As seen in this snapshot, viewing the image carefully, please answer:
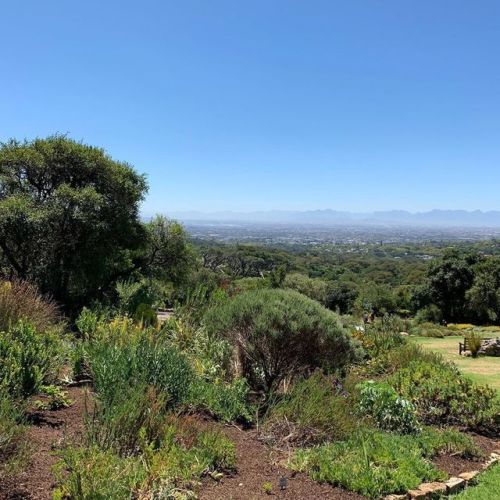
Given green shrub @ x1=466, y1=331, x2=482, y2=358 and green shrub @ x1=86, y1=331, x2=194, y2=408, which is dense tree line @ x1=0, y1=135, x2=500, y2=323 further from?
green shrub @ x1=86, y1=331, x2=194, y2=408

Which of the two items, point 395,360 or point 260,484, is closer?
point 260,484

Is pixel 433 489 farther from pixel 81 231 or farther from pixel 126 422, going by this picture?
pixel 81 231

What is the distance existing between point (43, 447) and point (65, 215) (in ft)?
41.3

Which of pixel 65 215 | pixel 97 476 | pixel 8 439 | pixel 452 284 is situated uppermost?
pixel 65 215

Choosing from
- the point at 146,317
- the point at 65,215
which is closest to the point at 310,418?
the point at 146,317

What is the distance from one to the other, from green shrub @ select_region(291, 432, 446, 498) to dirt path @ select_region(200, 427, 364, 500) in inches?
4.5

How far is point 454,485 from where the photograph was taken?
4531mm

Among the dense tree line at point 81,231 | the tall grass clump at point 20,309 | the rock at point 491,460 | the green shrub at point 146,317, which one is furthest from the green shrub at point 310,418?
the dense tree line at point 81,231

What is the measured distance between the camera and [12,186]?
1622 cm

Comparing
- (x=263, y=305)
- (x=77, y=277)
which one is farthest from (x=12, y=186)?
(x=263, y=305)

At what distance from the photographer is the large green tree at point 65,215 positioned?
15508mm

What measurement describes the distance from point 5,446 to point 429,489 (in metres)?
3.56

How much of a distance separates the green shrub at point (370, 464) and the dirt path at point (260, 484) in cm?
11

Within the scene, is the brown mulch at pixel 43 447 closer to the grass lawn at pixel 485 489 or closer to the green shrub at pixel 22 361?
the green shrub at pixel 22 361
